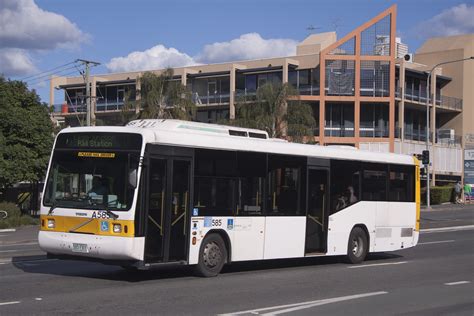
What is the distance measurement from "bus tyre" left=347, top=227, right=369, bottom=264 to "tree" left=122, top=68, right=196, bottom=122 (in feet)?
97.2

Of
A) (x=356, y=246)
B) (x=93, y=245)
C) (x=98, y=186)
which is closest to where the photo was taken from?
(x=93, y=245)

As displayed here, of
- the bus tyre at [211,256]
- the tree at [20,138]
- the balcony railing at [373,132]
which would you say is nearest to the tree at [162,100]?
the tree at [20,138]

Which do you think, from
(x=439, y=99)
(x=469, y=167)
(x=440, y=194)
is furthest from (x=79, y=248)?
(x=439, y=99)

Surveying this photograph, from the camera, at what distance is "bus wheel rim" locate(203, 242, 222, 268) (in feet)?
43.8

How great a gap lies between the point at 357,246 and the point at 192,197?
6.35 meters

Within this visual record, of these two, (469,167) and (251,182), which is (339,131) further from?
(251,182)

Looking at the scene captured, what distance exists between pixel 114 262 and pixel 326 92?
5015 centimetres

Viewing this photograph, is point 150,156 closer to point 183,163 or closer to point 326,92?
point 183,163

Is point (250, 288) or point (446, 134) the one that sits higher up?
point (446, 134)

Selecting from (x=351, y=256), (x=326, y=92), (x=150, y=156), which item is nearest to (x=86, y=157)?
(x=150, y=156)

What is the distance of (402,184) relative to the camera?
19125mm

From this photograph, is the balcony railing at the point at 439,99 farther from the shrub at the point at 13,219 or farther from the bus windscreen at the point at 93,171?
the bus windscreen at the point at 93,171

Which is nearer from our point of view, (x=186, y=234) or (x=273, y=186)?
(x=186, y=234)

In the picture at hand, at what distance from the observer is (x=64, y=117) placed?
77312 mm
